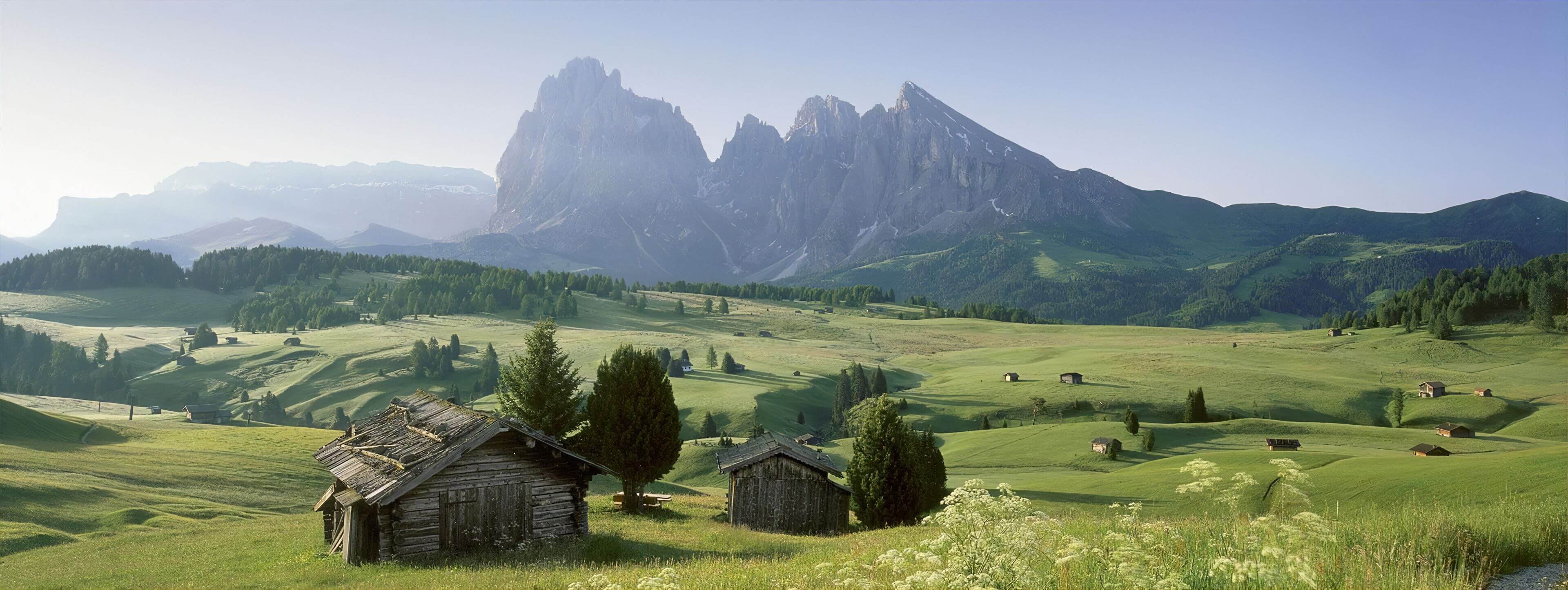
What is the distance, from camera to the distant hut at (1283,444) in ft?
208

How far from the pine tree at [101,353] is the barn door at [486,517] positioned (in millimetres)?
170639

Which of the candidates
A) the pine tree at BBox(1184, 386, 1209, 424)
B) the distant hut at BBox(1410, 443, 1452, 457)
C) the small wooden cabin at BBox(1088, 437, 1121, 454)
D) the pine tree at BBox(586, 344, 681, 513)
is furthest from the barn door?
the pine tree at BBox(1184, 386, 1209, 424)

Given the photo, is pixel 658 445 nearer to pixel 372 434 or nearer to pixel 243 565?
pixel 372 434

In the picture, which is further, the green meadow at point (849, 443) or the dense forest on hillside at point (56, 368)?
the dense forest on hillside at point (56, 368)

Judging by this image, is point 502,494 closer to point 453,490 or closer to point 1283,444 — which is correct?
point 453,490

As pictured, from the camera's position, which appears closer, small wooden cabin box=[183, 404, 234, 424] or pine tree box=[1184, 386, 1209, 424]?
pine tree box=[1184, 386, 1209, 424]

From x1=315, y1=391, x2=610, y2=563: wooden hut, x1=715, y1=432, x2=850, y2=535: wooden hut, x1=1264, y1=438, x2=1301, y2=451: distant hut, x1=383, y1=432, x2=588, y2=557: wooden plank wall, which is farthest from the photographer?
x1=1264, y1=438, x2=1301, y2=451: distant hut

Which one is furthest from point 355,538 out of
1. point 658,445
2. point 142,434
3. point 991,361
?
point 991,361

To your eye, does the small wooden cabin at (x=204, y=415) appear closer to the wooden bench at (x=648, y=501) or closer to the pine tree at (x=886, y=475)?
the wooden bench at (x=648, y=501)

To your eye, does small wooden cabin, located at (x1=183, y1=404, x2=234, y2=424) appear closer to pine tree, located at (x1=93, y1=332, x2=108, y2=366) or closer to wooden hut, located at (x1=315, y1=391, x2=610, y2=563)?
pine tree, located at (x1=93, y1=332, x2=108, y2=366)

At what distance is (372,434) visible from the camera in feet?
103

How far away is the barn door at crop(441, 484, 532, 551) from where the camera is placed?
26016 mm

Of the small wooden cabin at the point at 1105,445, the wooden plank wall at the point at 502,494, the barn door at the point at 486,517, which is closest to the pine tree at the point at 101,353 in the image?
the wooden plank wall at the point at 502,494

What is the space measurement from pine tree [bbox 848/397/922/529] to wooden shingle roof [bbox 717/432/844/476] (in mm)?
1759
